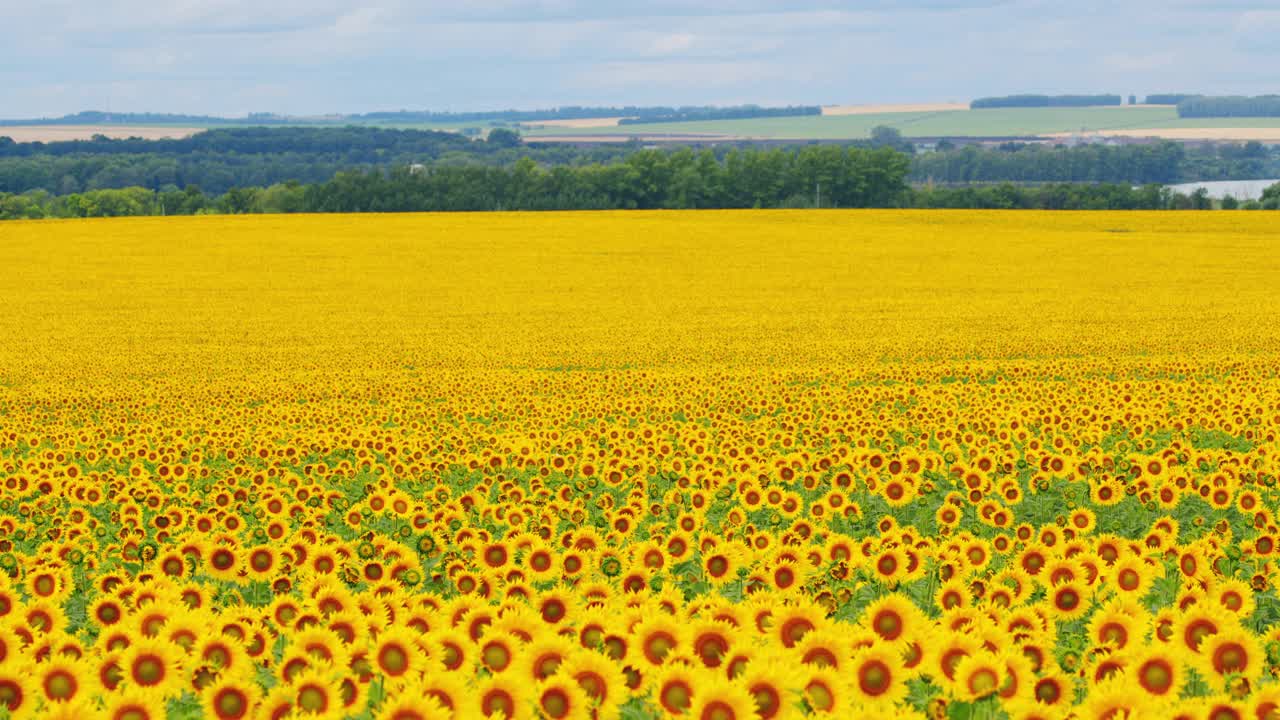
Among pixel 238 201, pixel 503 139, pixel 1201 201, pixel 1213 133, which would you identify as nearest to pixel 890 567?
pixel 1201 201

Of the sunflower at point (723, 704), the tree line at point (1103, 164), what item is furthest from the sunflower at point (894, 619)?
the tree line at point (1103, 164)

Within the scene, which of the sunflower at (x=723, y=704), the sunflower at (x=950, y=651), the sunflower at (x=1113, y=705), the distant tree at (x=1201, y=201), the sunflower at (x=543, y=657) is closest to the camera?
the sunflower at (x=723, y=704)

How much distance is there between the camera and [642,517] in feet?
29.0

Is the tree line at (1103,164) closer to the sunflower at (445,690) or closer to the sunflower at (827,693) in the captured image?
the sunflower at (827,693)

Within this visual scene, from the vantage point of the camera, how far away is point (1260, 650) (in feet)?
15.5

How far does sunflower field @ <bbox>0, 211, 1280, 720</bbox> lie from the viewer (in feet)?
14.2

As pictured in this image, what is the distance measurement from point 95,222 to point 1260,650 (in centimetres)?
6415

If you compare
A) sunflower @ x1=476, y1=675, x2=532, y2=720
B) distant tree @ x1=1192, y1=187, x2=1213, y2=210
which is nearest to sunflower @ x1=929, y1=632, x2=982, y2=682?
sunflower @ x1=476, y1=675, x2=532, y2=720

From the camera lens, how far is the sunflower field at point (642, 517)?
14.2ft

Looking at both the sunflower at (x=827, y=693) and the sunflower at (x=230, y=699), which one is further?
the sunflower at (x=230, y=699)

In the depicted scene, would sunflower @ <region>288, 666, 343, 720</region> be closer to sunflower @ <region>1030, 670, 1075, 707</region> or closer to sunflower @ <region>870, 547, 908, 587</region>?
sunflower @ <region>1030, 670, 1075, 707</region>

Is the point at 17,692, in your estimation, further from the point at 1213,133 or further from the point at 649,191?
the point at 1213,133

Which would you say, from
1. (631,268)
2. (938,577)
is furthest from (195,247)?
(938,577)

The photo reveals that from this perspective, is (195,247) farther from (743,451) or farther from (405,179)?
(743,451)
